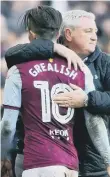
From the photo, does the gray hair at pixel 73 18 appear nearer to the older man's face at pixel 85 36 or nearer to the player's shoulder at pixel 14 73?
the older man's face at pixel 85 36

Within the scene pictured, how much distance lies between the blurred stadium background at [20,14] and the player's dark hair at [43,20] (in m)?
1.69

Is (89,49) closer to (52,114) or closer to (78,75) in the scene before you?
(78,75)

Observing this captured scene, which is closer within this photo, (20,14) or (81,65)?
(81,65)

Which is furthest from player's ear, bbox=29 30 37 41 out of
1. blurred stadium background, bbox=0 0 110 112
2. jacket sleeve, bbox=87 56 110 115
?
blurred stadium background, bbox=0 0 110 112

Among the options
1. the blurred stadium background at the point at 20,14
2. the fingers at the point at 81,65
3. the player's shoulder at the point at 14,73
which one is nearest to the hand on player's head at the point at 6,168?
the player's shoulder at the point at 14,73

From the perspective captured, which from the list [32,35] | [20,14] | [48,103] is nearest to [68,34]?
[32,35]

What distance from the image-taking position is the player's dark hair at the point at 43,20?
8.25 feet

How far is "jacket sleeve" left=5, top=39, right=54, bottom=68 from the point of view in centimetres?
250

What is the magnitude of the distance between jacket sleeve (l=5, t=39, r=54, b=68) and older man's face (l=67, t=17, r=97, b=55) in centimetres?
18

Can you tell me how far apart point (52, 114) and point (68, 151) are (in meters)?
0.17

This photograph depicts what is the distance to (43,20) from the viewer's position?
2.51 meters

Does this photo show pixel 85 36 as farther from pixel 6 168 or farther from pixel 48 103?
pixel 6 168

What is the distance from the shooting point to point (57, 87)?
2.43 metres

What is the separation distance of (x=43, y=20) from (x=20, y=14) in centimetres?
184
